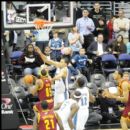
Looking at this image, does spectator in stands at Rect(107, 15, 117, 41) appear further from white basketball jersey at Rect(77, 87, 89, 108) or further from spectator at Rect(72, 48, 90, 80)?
white basketball jersey at Rect(77, 87, 89, 108)

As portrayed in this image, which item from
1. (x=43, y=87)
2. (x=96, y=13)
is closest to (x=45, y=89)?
(x=43, y=87)

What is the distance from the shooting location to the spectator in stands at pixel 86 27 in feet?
59.4

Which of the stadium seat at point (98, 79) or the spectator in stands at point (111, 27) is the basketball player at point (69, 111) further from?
the spectator in stands at point (111, 27)

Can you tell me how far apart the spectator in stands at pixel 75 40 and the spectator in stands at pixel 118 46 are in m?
0.93

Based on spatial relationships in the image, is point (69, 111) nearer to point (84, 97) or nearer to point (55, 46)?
point (84, 97)

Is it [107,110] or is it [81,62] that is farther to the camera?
[81,62]

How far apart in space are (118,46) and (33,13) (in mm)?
2885

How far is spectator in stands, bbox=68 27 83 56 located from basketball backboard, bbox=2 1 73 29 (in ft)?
2.49

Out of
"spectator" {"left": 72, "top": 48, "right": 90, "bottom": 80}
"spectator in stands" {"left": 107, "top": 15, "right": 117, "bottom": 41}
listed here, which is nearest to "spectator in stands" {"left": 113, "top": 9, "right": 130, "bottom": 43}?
"spectator in stands" {"left": 107, "top": 15, "right": 117, "bottom": 41}

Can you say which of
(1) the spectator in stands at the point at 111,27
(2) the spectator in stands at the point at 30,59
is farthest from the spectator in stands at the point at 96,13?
(2) the spectator in stands at the point at 30,59

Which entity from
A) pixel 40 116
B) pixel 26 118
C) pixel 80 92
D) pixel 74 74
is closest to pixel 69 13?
pixel 74 74

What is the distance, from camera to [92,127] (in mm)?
15531

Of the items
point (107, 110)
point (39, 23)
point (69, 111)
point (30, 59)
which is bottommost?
point (107, 110)

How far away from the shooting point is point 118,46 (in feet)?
59.1
